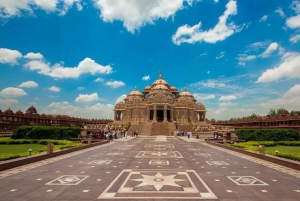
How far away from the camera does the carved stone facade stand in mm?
64688

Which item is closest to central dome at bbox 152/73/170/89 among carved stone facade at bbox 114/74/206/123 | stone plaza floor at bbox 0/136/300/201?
carved stone facade at bbox 114/74/206/123

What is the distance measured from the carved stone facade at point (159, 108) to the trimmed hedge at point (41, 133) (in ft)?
103

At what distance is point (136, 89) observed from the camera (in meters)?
83.1

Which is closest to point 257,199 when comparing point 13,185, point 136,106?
point 13,185

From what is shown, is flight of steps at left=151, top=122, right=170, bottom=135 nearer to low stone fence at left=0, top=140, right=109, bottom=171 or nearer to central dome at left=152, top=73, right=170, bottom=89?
central dome at left=152, top=73, right=170, bottom=89

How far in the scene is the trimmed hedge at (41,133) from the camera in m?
32.7

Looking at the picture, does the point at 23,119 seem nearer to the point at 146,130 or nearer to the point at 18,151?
the point at 146,130

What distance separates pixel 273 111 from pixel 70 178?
124704 millimetres

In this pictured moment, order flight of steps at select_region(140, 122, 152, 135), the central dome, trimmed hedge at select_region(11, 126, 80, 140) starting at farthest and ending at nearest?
the central dome < flight of steps at select_region(140, 122, 152, 135) < trimmed hedge at select_region(11, 126, 80, 140)

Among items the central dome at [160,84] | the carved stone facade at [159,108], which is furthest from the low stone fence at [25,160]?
the central dome at [160,84]

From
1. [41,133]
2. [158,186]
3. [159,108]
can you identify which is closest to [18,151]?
[41,133]

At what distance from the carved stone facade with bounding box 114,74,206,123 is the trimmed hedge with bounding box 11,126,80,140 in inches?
1241

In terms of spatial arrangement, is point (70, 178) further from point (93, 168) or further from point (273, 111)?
point (273, 111)

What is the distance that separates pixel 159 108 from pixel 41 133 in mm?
36686
